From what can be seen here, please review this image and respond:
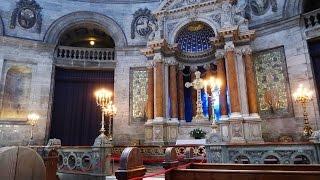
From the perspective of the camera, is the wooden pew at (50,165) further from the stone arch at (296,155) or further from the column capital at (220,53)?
the column capital at (220,53)

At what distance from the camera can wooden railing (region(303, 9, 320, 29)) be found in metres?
12.6

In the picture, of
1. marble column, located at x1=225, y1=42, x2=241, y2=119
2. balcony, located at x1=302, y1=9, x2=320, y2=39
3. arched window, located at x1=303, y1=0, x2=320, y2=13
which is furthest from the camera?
arched window, located at x1=303, y1=0, x2=320, y2=13

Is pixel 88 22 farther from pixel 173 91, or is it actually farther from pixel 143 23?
pixel 173 91

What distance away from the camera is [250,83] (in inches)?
508

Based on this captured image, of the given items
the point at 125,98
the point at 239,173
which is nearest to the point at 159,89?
the point at 125,98

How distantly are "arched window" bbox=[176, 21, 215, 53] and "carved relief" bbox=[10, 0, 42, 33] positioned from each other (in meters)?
9.11

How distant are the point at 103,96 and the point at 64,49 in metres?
7.89

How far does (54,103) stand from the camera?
649 inches

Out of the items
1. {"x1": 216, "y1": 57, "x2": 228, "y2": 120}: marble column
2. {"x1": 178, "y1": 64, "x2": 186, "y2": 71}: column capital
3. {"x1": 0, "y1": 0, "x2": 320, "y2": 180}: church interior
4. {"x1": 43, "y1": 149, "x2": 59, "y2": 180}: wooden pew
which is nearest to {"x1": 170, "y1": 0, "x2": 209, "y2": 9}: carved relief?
{"x1": 0, "y1": 0, "x2": 320, "y2": 180}: church interior

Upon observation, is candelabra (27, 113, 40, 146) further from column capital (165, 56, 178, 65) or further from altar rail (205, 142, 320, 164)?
altar rail (205, 142, 320, 164)

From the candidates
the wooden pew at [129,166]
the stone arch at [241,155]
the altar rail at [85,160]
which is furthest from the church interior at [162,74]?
the wooden pew at [129,166]

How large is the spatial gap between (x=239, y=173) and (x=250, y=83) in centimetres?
1023

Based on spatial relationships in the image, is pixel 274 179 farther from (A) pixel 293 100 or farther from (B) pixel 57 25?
(B) pixel 57 25

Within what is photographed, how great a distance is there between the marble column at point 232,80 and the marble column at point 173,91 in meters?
3.04
